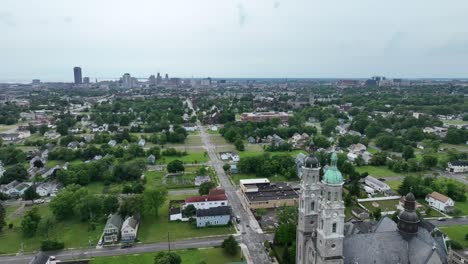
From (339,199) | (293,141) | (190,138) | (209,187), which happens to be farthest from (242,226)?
(190,138)

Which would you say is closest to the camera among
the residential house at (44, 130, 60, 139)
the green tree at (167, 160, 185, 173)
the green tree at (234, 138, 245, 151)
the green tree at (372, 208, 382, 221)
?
the green tree at (372, 208, 382, 221)

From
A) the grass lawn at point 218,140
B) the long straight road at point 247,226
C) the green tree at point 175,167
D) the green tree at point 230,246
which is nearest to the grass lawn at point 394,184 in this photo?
the long straight road at point 247,226

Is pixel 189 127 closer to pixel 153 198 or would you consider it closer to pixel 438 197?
pixel 153 198

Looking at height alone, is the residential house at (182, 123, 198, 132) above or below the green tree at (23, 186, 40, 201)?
above

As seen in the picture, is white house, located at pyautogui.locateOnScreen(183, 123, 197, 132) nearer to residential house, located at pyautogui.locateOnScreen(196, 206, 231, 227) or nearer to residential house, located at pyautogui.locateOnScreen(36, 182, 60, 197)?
residential house, located at pyautogui.locateOnScreen(36, 182, 60, 197)

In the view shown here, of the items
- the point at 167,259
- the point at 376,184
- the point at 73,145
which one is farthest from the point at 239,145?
the point at 167,259

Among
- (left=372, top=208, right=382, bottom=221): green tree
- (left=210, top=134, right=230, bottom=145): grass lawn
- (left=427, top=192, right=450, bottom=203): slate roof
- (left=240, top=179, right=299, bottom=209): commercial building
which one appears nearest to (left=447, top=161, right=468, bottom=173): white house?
(left=427, top=192, right=450, bottom=203): slate roof
